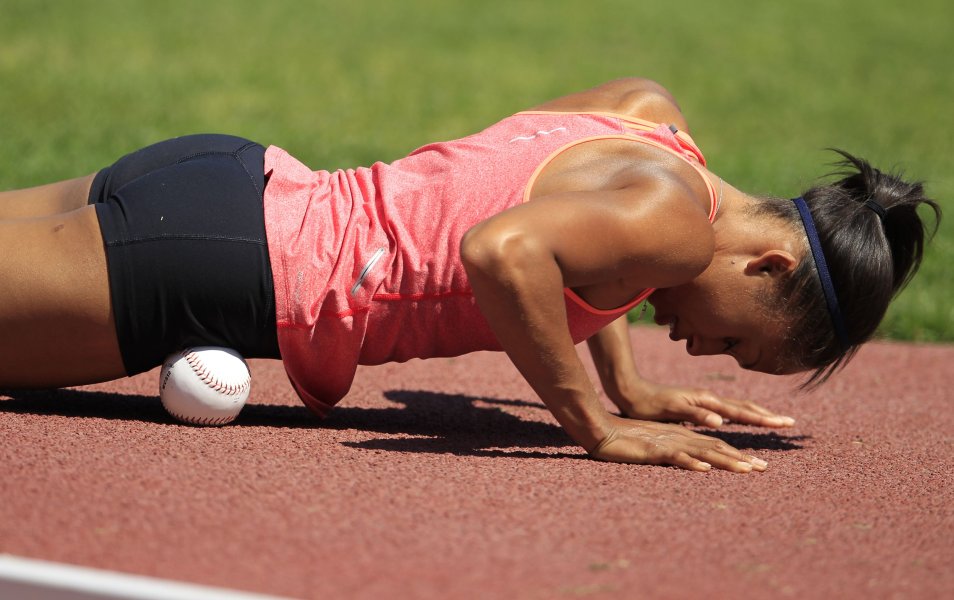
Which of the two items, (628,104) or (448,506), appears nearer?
(448,506)

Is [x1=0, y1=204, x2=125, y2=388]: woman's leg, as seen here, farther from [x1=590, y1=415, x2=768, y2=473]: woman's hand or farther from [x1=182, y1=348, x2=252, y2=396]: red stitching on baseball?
[x1=590, y1=415, x2=768, y2=473]: woman's hand

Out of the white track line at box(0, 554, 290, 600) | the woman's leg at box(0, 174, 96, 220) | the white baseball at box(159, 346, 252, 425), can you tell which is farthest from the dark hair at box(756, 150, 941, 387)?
the woman's leg at box(0, 174, 96, 220)

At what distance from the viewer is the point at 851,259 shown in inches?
142

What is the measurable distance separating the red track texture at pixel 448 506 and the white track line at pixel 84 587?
0.59ft

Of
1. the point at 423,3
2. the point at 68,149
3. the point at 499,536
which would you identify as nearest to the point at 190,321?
the point at 499,536

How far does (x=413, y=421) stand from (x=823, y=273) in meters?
1.61

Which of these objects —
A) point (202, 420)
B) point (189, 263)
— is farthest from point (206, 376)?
point (189, 263)

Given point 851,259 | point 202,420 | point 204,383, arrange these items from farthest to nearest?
point 202,420, point 204,383, point 851,259

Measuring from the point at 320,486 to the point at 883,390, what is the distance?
321cm

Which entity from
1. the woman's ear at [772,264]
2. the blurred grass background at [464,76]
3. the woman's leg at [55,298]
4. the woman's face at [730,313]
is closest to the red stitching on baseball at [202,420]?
the woman's leg at [55,298]

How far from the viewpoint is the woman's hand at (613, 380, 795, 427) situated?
4.54 meters

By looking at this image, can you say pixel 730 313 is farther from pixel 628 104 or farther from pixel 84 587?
pixel 84 587

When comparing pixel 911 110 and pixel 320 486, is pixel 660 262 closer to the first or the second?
pixel 320 486

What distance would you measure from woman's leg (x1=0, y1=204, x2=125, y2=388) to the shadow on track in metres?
0.25
